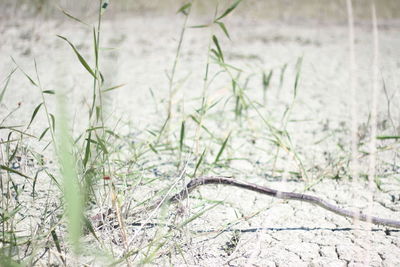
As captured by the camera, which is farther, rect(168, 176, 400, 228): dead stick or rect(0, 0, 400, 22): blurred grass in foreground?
rect(0, 0, 400, 22): blurred grass in foreground

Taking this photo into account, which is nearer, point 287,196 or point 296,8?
point 287,196

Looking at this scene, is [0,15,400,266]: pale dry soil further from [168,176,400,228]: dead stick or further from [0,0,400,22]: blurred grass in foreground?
[0,0,400,22]: blurred grass in foreground

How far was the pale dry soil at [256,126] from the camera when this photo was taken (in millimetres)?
1088

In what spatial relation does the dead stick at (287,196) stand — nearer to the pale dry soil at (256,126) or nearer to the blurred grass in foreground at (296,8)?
the pale dry soil at (256,126)

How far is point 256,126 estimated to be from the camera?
2025mm

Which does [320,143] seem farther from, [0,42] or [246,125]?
[0,42]

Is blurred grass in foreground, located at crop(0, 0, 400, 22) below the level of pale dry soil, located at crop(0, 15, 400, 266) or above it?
above

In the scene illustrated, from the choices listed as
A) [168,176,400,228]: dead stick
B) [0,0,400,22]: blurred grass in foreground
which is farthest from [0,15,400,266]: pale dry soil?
[0,0,400,22]: blurred grass in foreground

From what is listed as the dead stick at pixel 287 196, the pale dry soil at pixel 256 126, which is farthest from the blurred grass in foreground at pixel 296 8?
the dead stick at pixel 287 196

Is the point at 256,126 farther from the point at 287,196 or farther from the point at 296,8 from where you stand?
the point at 296,8

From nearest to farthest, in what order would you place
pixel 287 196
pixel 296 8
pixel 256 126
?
pixel 287 196 → pixel 256 126 → pixel 296 8

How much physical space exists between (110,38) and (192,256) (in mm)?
3433

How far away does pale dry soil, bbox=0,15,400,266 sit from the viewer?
Result: 3.57 feet

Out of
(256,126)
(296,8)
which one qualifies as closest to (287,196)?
(256,126)
